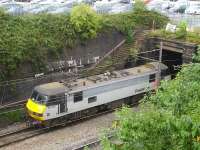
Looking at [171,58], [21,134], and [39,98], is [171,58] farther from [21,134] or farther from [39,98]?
[21,134]

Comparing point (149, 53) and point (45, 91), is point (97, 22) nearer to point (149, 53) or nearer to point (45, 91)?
point (149, 53)

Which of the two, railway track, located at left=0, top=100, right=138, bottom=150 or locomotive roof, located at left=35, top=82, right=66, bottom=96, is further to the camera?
locomotive roof, located at left=35, top=82, right=66, bottom=96

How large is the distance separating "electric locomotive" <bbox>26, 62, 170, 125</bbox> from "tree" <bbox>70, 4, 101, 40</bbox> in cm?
442

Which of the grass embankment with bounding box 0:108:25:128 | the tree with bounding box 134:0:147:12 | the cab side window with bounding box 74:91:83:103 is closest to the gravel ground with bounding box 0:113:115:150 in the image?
the cab side window with bounding box 74:91:83:103

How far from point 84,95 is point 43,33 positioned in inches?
253

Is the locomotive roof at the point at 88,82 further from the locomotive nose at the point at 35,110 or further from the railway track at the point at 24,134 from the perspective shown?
the railway track at the point at 24,134

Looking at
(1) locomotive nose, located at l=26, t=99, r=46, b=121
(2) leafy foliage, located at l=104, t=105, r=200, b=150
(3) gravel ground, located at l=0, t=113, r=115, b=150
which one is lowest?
(3) gravel ground, located at l=0, t=113, r=115, b=150

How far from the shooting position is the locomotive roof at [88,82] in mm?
24078

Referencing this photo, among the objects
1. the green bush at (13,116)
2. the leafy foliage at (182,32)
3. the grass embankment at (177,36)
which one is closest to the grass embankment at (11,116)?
the green bush at (13,116)

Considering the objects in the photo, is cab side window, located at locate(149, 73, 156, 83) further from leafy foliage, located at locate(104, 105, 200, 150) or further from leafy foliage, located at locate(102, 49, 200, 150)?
leafy foliage, located at locate(104, 105, 200, 150)

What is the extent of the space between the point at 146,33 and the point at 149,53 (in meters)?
1.72

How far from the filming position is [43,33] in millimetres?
28969

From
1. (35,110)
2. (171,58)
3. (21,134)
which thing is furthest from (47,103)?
(171,58)

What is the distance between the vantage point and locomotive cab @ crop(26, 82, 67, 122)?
2345cm
